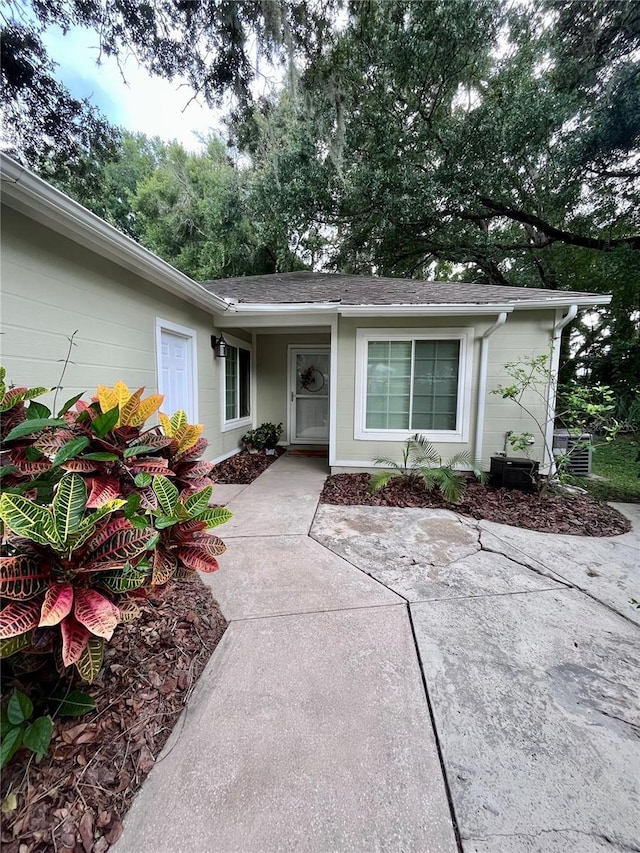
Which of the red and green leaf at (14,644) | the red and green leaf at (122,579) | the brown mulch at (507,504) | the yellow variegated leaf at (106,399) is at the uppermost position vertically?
the yellow variegated leaf at (106,399)

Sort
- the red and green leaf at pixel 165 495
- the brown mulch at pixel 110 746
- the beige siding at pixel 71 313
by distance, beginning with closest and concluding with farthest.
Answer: the brown mulch at pixel 110 746 < the red and green leaf at pixel 165 495 < the beige siding at pixel 71 313

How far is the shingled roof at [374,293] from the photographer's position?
178 inches

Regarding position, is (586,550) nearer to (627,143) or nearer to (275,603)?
(275,603)

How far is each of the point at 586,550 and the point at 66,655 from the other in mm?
3633

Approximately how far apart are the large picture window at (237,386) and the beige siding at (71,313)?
1.83 meters

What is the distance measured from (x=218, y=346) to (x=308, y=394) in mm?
2394

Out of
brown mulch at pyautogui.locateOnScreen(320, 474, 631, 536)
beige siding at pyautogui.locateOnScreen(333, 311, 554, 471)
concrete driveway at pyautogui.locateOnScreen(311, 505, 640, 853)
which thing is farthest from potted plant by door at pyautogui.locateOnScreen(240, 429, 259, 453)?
concrete driveway at pyautogui.locateOnScreen(311, 505, 640, 853)

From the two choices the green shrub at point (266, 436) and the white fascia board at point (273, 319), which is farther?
the green shrub at point (266, 436)

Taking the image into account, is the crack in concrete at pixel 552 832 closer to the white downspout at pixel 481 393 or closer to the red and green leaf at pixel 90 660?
the red and green leaf at pixel 90 660

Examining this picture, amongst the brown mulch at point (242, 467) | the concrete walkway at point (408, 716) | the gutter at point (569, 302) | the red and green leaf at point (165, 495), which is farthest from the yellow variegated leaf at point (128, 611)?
the gutter at point (569, 302)

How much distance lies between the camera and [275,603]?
215cm

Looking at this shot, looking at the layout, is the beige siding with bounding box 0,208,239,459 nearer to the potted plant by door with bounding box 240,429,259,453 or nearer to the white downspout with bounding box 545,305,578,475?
the potted plant by door with bounding box 240,429,259,453

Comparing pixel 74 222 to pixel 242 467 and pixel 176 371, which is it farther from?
pixel 242 467

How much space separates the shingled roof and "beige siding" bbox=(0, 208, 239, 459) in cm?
178
